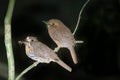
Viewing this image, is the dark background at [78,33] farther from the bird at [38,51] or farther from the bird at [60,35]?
the bird at [38,51]

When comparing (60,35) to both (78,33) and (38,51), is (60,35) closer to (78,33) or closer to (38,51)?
(38,51)

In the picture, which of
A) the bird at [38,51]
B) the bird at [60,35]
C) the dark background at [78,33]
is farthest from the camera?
the dark background at [78,33]

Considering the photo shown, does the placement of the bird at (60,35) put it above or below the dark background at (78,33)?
above

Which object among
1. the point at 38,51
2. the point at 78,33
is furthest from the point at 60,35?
the point at 78,33

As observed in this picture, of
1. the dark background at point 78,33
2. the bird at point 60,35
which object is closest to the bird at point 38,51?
the bird at point 60,35

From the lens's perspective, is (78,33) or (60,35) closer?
(60,35)
